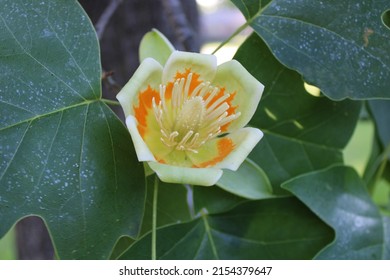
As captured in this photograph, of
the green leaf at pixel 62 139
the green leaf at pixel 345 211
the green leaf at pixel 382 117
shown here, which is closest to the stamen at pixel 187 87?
the green leaf at pixel 62 139

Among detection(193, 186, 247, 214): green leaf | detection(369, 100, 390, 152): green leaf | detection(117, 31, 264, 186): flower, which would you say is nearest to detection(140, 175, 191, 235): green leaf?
detection(193, 186, 247, 214): green leaf

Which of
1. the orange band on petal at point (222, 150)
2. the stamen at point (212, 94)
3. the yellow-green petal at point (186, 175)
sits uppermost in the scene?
the stamen at point (212, 94)

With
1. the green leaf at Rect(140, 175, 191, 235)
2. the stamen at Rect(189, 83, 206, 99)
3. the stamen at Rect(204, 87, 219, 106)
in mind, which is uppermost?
the stamen at Rect(189, 83, 206, 99)

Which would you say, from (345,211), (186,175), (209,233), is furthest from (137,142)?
(345,211)

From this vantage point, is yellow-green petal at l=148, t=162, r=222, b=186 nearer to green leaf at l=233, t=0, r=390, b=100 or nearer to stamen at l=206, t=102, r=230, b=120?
stamen at l=206, t=102, r=230, b=120

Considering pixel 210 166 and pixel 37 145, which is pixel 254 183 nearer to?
pixel 210 166

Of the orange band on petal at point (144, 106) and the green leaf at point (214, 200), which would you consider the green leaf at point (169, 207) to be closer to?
the green leaf at point (214, 200)

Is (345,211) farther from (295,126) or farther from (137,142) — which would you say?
(137,142)

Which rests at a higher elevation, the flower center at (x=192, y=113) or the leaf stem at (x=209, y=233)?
the flower center at (x=192, y=113)
